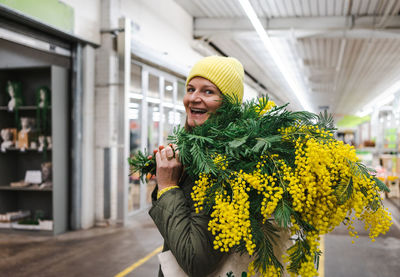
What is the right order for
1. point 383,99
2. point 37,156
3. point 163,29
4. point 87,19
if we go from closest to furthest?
point 87,19, point 37,156, point 163,29, point 383,99

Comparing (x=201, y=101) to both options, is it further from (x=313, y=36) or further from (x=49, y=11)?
(x=313, y=36)

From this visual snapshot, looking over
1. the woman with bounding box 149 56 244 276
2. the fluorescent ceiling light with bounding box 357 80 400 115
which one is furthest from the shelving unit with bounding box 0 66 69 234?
the fluorescent ceiling light with bounding box 357 80 400 115

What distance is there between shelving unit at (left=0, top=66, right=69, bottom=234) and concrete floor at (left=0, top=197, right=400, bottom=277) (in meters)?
0.54

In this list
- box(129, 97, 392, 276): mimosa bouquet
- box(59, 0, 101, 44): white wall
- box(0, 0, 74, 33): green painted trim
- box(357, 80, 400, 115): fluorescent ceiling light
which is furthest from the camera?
box(357, 80, 400, 115): fluorescent ceiling light

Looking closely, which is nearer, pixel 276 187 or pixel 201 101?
pixel 276 187

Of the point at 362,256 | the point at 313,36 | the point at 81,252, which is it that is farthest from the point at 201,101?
the point at 313,36

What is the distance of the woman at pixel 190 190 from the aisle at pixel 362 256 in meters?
3.21

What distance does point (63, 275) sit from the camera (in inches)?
145

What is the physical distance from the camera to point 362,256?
4480mm

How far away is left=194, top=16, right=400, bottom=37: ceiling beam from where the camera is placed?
7.59 meters

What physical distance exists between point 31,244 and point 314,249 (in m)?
4.70

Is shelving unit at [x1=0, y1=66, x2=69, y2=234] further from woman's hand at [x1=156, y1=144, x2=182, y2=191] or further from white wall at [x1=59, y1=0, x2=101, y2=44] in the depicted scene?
woman's hand at [x1=156, y1=144, x2=182, y2=191]

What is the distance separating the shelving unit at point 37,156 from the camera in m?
5.27

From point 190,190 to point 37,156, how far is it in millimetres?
5408
